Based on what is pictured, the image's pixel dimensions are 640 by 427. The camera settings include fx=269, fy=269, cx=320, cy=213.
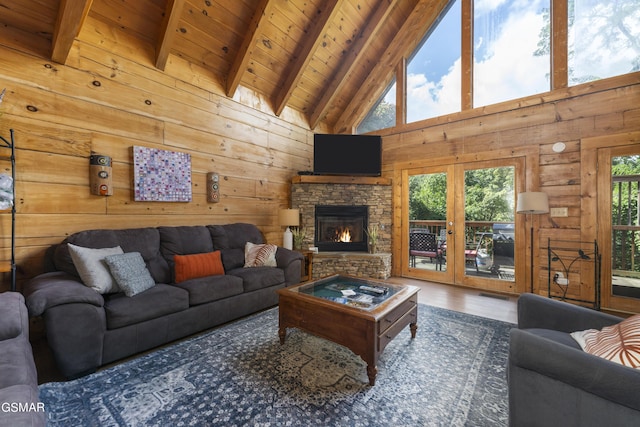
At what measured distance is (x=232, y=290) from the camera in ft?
9.43

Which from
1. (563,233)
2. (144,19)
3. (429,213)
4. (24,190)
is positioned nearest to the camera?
(24,190)

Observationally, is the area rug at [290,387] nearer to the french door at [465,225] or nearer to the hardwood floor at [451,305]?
the hardwood floor at [451,305]

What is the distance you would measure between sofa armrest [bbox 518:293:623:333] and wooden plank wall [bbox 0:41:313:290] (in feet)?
12.1

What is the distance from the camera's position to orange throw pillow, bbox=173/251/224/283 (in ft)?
9.45

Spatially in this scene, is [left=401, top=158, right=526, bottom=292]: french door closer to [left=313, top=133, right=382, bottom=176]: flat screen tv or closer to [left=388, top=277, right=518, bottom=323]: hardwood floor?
[left=388, top=277, right=518, bottom=323]: hardwood floor

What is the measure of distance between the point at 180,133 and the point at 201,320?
7.92 ft

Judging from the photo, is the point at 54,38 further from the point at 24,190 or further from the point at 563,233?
the point at 563,233

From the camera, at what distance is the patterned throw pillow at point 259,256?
11.6 ft

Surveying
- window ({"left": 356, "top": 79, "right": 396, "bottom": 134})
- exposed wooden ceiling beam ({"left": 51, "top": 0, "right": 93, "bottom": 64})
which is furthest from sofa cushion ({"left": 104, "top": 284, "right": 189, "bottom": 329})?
window ({"left": 356, "top": 79, "right": 396, "bottom": 134})

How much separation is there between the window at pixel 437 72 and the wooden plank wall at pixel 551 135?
37cm

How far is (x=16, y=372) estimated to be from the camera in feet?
3.89

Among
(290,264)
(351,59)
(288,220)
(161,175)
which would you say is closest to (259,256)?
(290,264)

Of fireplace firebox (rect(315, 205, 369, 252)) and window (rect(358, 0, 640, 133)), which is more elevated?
window (rect(358, 0, 640, 133))

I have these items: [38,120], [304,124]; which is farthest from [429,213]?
[38,120]
